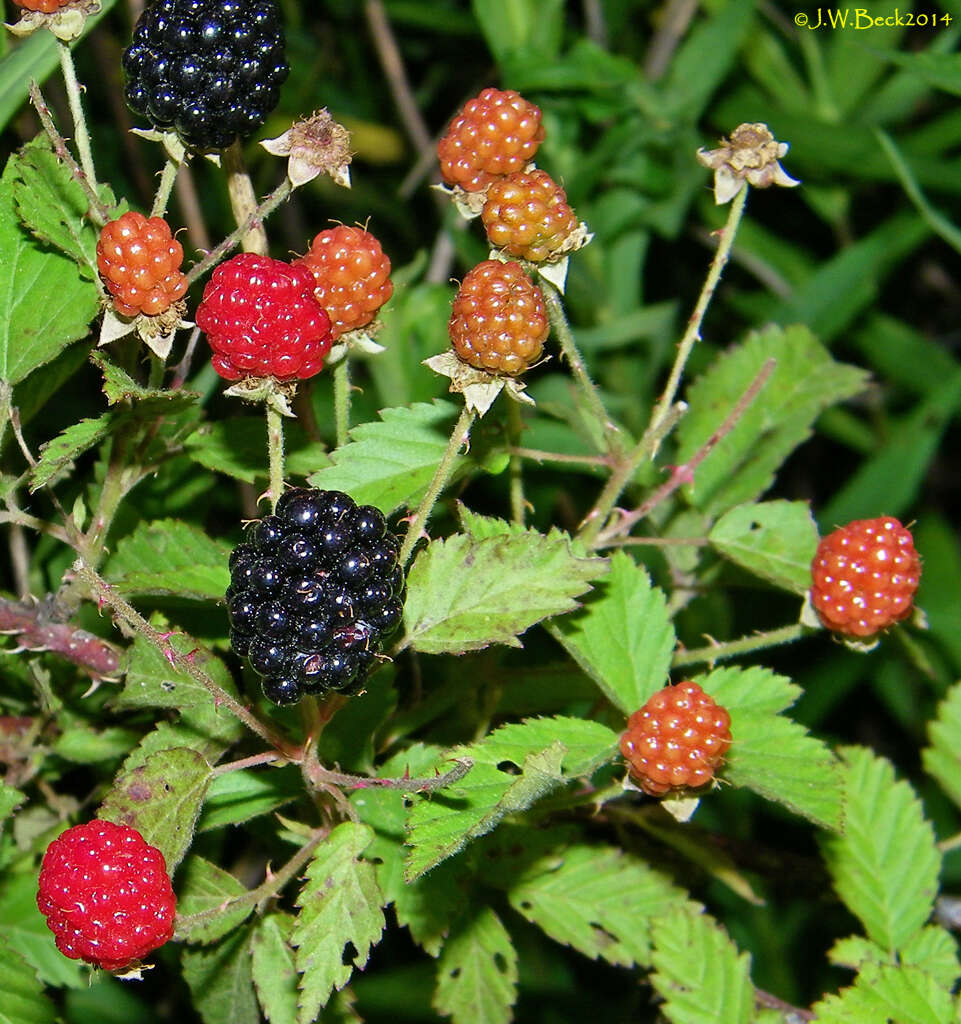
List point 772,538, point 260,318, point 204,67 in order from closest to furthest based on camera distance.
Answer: point 260,318, point 204,67, point 772,538

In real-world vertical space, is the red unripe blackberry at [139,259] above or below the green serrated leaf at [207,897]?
above

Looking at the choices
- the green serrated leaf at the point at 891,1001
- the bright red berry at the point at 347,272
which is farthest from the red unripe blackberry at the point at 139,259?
the green serrated leaf at the point at 891,1001

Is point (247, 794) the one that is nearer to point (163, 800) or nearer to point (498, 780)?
point (163, 800)

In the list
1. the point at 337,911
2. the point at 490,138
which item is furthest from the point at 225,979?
the point at 490,138

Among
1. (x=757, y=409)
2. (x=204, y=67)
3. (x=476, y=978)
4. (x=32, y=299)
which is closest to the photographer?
(x=204, y=67)

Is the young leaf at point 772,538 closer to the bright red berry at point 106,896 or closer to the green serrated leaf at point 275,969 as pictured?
the green serrated leaf at point 275,969

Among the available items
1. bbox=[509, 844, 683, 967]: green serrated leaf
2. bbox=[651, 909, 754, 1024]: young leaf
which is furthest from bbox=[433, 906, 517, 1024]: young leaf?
bbox=[651, 909, 754, 1024]: young leaf
